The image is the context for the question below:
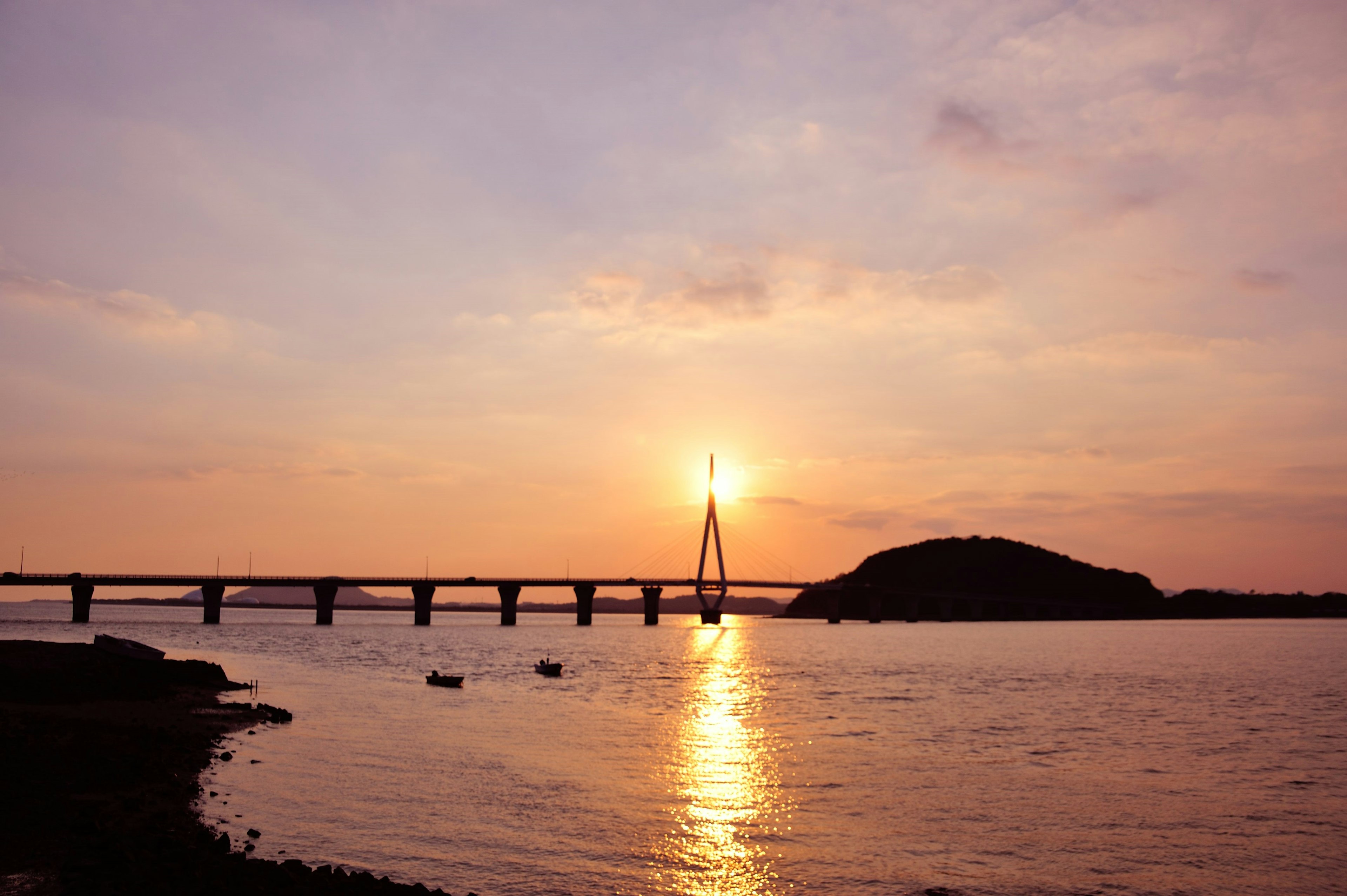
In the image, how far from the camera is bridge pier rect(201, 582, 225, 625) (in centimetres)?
→ 19200

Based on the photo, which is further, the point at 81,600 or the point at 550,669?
the point at 81,600

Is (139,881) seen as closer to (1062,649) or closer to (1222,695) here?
(1222,695)

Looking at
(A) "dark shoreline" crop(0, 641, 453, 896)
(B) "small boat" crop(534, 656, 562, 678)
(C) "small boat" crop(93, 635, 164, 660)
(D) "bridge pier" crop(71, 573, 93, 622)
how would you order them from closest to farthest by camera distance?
(A) "dark shoreline" crop(0, 641, 453, 896), (C) "small boat" crop(93, 635, 164, 660), (B) "small boat" crop(534, 656, 562, 678), (D) "bridge pier" crop(71, 573, 93, 622)

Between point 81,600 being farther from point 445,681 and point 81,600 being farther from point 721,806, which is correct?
point 721,806

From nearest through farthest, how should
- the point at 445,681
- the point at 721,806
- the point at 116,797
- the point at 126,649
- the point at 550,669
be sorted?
the point at 116,797 < the point at 721,806 < the point at 126,649 < the point at 445,681 < the point at 550,669

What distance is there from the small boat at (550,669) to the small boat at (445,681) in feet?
35.3

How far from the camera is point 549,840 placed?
83.5 feet

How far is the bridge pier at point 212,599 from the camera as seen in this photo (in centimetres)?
19200

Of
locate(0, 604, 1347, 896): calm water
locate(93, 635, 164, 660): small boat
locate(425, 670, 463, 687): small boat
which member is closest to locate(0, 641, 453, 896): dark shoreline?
locate(0, 604, 1347, 896): calm water

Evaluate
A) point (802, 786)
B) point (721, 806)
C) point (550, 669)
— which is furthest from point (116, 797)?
point (550, 669)

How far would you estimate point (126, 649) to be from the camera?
6044cm

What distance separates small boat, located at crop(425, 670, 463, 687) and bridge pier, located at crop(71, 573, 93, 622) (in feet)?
473

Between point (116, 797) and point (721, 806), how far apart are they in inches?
673

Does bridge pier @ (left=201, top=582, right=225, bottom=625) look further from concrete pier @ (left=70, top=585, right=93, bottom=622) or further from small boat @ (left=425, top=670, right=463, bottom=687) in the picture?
small boat @ (left=425, top=670, right=463, bottom=687)
